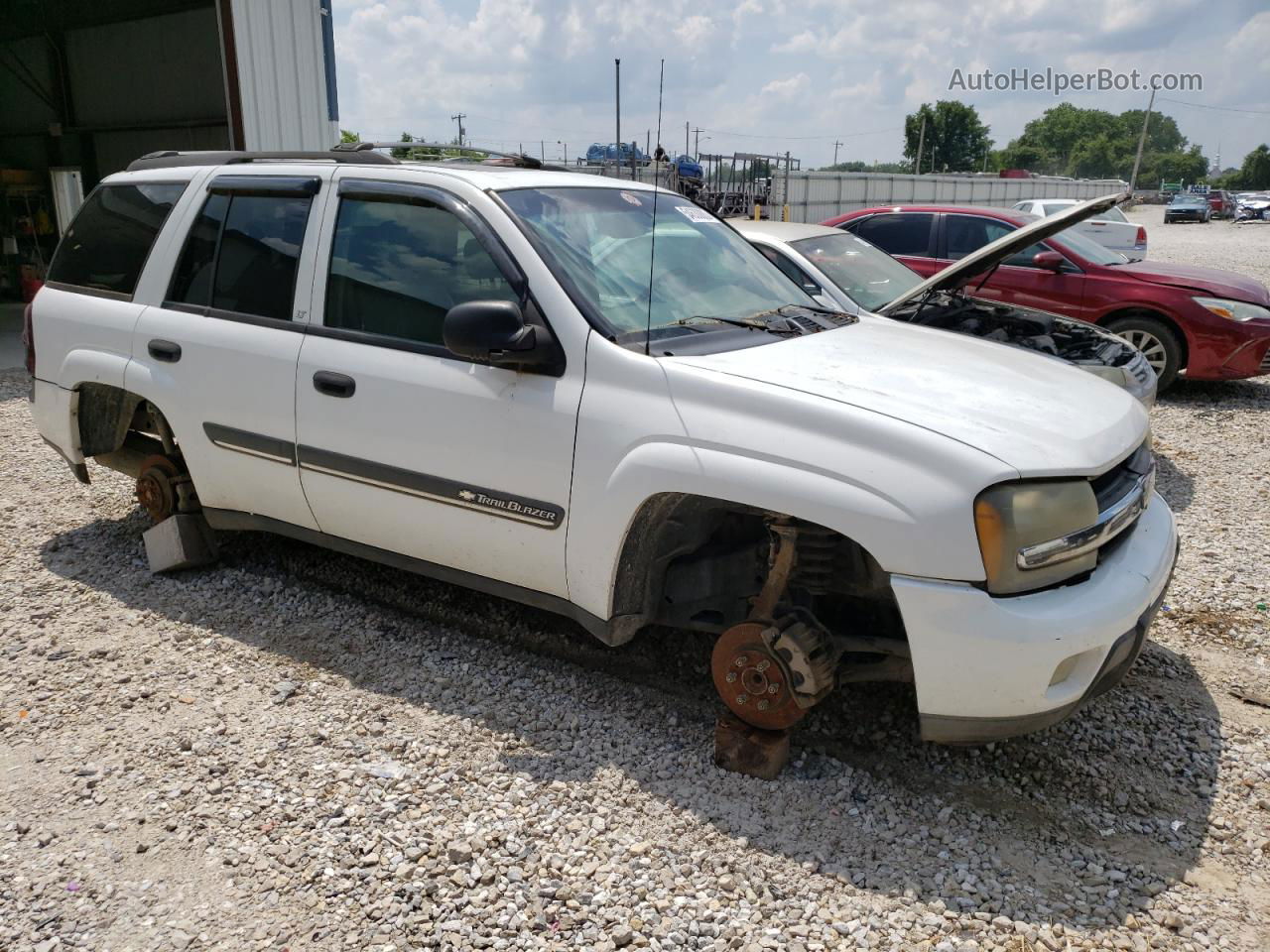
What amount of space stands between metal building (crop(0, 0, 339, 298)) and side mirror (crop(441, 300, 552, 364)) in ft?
37.0

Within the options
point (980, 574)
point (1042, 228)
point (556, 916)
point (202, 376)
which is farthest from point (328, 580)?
point (1042, 228)

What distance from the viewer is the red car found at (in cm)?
842

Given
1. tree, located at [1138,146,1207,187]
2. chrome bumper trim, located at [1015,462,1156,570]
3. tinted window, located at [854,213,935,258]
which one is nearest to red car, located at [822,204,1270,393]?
tinted window, located at [854,213,935,258]

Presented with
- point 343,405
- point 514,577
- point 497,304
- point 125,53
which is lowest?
point 514,577

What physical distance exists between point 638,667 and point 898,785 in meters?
1.13

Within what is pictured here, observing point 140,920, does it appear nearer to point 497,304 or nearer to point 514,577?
point 514,577

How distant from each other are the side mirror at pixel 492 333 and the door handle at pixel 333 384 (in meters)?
0.65

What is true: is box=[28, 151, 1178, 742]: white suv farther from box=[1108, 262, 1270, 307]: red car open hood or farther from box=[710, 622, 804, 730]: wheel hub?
box=[1108, 262, 1270, 307]: red car open hood

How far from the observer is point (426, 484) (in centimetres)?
347

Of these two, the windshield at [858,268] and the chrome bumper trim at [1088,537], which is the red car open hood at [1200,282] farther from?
the chrome bumper trim at [1088,537]

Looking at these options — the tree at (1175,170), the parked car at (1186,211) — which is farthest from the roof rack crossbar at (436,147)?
the tree at (1175,170)

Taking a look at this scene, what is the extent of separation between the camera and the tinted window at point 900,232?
31.2ft

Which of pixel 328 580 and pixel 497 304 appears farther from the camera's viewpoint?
pixel 328 580

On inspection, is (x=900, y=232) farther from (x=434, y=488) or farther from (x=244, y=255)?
(x=434, y=488)
